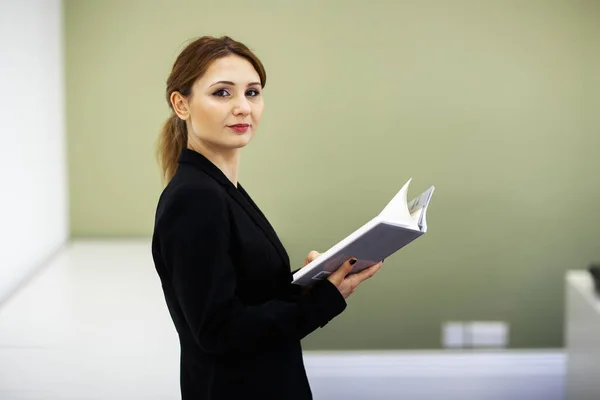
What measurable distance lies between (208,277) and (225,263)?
33 millimetres

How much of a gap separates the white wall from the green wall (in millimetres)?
111

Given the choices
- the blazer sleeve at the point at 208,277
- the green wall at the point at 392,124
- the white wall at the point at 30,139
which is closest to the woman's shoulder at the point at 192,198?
the blazer sleeve at the point at 208,277

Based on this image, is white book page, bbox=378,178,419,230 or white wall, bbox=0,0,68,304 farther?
white wall, bbox=0,0,68,304

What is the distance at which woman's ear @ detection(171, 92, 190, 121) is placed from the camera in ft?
4.47

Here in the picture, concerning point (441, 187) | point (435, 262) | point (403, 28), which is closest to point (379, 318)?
point (435, 262)

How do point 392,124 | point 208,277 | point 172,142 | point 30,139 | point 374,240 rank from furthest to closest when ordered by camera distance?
point 392,124 < point 30,139 < point 172,142 < point 374,240 < point 208,277

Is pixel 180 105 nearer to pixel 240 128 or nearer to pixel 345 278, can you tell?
pixel 240 128

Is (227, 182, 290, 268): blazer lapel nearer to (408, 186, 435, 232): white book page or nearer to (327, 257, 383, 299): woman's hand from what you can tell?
(327, 257, 383, 299): woman's hand

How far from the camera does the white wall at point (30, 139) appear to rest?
237 cm

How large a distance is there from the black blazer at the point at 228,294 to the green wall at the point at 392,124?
69.4 inches

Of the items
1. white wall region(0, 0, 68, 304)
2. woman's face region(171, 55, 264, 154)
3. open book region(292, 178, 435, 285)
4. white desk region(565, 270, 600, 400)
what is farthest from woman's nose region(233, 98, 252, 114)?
white desk region(565, 270, 600, 400)

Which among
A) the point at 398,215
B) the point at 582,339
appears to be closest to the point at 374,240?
the point at 398,215

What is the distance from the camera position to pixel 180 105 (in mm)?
1370

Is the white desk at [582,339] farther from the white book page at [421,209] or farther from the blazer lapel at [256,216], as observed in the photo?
the blazer lapel at [256,216]
